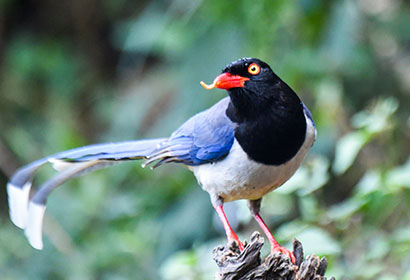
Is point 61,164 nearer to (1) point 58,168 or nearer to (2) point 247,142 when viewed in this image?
(1) point 58,168

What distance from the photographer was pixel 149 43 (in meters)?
6.39

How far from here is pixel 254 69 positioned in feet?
10.3

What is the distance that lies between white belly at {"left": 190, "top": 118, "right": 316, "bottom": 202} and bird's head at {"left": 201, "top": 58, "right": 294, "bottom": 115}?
0.22m

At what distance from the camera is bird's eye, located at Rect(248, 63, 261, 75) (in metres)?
3.12

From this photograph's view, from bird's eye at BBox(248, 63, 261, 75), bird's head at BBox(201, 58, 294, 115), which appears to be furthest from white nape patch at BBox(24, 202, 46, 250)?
bird's eye at BBox(248, 63, 261, 75)

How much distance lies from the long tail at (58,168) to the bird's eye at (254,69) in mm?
735

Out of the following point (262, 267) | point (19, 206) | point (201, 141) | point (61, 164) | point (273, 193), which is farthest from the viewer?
point (273, 193)

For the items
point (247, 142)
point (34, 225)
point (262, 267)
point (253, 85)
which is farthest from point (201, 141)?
point (34, 225)

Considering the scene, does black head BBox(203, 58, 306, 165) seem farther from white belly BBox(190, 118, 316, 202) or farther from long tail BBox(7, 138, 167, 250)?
long tail BBox(7, 138, 167, 250)

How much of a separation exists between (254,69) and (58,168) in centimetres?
135

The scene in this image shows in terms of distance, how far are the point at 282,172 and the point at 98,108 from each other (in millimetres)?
5557

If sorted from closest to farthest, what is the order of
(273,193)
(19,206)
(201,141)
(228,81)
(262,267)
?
(262,267) → (228,81) → (201,141) → (19,206) → (273,193)

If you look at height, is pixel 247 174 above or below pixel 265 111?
below

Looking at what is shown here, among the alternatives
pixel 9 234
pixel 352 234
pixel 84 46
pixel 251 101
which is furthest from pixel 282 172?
pixel 84 46
